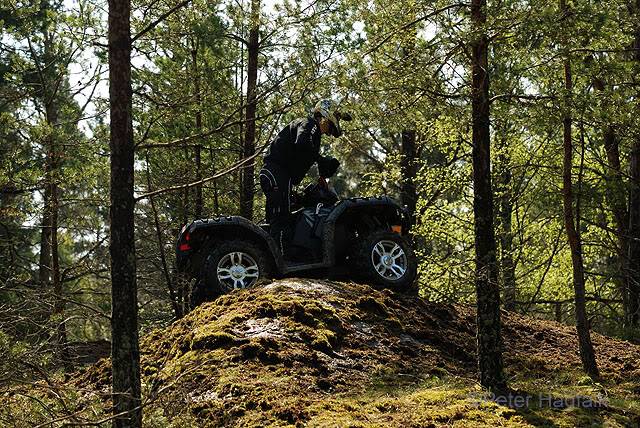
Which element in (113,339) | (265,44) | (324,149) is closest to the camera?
(113,339)

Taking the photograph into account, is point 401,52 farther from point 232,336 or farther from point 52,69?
point 52,69

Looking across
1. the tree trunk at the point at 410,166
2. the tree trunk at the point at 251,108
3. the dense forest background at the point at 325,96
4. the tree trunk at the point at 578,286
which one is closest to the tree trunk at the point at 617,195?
the dense forest background at the point at 325,96

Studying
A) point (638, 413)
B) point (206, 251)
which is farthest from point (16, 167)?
point (638, 413)

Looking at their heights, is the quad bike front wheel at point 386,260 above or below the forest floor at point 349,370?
above

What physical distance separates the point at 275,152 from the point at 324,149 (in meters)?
20.1

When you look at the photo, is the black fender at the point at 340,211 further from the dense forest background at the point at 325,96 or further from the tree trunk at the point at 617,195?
→ the tree trunk at the point at 617,195

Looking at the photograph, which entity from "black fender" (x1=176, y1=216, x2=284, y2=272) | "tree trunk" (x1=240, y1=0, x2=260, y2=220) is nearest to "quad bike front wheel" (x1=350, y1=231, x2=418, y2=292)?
"black fender" (x1=176, y1=216, x2=284, y2=272)

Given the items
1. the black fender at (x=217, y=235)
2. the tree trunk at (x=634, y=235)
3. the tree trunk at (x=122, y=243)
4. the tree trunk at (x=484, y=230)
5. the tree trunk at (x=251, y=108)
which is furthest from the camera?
the tree trunk at (x=251, y=108)

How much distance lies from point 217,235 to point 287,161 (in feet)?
4.61

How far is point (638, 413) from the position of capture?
6867 mm

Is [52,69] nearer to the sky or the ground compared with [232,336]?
nearer to the sky

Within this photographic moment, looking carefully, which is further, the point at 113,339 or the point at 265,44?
the point at 265,44

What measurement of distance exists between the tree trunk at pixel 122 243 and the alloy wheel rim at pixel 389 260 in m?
5.50

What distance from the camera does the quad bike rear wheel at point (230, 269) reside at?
9.96 m
